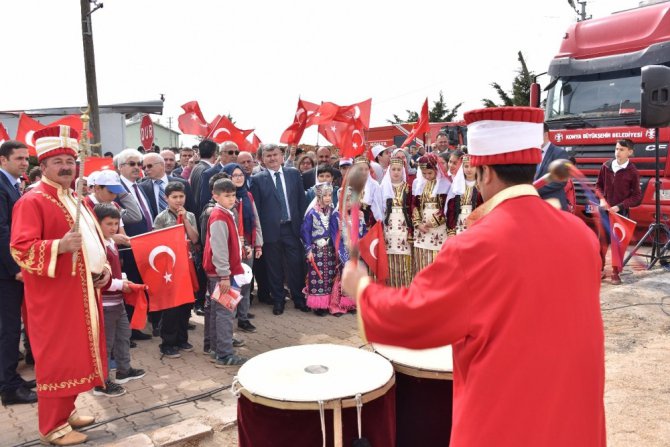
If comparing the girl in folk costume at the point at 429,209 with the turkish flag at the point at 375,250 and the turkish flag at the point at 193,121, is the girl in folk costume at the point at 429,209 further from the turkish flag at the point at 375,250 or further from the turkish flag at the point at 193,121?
the turkish flag at the point at 193,121

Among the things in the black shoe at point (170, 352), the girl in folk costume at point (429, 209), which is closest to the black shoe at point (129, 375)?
the black shoe at point (170, 352)

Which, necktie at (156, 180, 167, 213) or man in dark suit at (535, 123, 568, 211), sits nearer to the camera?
man in dark suit at (535, 123, 568, 211)

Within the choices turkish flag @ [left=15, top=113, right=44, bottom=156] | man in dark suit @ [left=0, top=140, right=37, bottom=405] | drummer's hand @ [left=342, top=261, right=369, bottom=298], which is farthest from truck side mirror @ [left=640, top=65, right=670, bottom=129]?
turkish flag @ [left=15, top=113, right=44, bottom=156]

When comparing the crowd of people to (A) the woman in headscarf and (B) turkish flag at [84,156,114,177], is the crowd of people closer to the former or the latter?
(A) the woman in headscarf

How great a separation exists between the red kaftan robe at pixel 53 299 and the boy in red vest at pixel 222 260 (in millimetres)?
1403

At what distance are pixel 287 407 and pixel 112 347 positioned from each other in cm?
288

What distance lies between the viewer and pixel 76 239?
337 centimetres

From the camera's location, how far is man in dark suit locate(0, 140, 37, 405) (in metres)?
4.11

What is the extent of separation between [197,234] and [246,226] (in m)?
0.90

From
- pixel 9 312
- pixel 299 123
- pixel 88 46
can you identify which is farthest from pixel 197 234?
pixel 88 46

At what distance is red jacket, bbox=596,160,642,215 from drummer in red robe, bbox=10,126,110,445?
7.53 metres

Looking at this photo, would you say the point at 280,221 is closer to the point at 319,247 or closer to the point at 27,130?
the point at 319,247

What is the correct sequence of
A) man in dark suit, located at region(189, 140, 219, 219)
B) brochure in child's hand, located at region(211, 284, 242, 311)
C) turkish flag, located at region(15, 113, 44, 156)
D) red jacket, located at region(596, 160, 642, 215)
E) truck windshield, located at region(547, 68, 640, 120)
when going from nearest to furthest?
brochure in child's hand, located at region(211, 284, 242, 311) → turkish flag, located at region(15, 113, 44, 156) → man in dark suit, located at region(189, 140, 219, 219) → red jacket, located at region(596, 160, 642, 215) → truck windshield, located at region(547, 68, 640, 120)

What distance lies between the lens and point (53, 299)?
3457 mm
